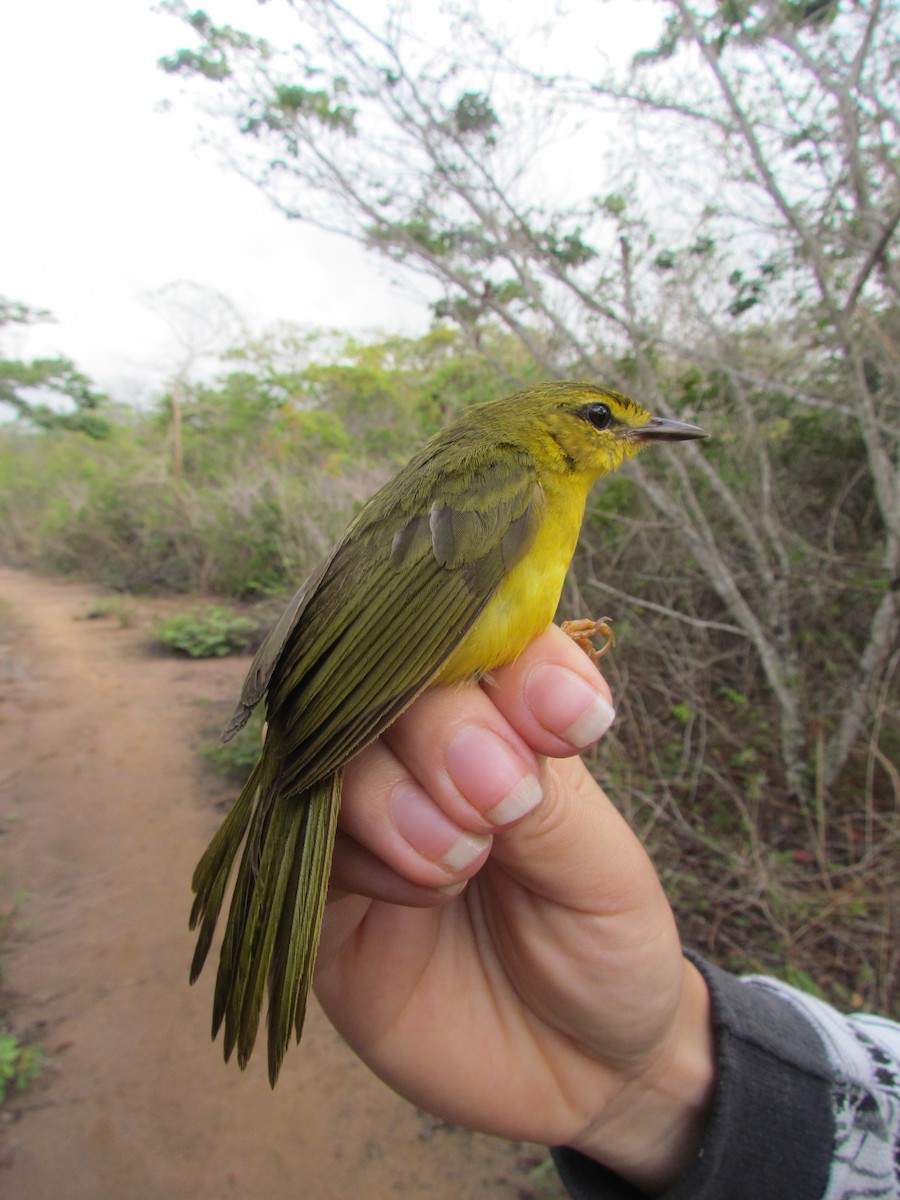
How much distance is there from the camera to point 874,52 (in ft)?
11.1

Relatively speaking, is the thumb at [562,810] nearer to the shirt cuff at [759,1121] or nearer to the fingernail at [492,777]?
the fingernail at [492,777]

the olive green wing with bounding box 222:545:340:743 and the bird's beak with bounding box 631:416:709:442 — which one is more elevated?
the bird's beak with bounding box 631:416:709:442

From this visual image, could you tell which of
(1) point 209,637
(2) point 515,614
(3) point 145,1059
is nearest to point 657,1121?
(2) point 515,614

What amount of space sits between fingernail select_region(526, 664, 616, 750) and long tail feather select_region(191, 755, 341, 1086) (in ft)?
1.41

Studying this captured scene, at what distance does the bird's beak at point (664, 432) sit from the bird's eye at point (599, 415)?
0.09m

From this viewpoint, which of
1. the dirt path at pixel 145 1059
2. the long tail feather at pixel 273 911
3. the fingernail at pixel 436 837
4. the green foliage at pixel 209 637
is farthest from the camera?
the green foliage at pixel 209 637

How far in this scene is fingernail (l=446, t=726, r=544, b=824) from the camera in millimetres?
1178

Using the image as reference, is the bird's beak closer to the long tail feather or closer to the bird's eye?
the bird's eye

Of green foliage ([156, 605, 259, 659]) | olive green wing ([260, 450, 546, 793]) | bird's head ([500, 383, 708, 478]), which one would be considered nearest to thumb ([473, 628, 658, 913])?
olive green wing ([260, 450, 546, 793])

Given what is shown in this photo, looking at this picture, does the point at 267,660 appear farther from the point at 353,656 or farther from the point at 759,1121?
the point at 759,1121

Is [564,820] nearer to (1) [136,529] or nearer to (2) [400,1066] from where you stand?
(2) [400,1066]

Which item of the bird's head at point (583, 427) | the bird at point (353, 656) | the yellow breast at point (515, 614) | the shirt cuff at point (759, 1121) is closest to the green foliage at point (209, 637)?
the bird's head at point (583, 427)

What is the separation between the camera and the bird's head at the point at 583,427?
1.58m

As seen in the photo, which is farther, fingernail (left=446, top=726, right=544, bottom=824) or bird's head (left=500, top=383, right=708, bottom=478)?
bird's head (left=500, top=383, right=708, bottom=478)
